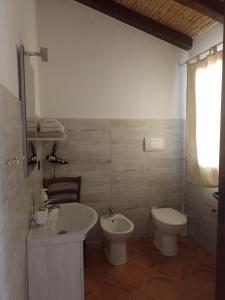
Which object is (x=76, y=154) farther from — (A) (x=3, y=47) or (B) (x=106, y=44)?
(A) (x=3, y=47)

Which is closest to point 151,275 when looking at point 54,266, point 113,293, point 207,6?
point 113,293

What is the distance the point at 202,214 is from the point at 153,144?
1.04m

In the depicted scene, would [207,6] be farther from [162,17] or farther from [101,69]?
[101,69]

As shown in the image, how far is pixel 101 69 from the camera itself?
9.36 feet

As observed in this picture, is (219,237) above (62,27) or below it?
below

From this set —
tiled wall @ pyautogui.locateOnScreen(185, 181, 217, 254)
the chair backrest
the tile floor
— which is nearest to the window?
tiled wall @ pyautogui.locateOnScreen(185, 181, 217, 254)

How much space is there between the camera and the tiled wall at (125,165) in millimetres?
2834

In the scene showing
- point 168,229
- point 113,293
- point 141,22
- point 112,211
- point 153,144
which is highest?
point 141,22

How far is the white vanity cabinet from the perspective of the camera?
1.56 meters

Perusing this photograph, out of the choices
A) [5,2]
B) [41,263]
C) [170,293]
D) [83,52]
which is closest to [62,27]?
[83,52]

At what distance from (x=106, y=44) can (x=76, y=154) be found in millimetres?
1382

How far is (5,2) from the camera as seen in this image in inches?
42.4

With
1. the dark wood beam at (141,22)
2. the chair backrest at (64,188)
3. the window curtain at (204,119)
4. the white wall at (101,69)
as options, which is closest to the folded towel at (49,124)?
the white wall at (101,69)

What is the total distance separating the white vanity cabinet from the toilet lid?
1.31 metres
